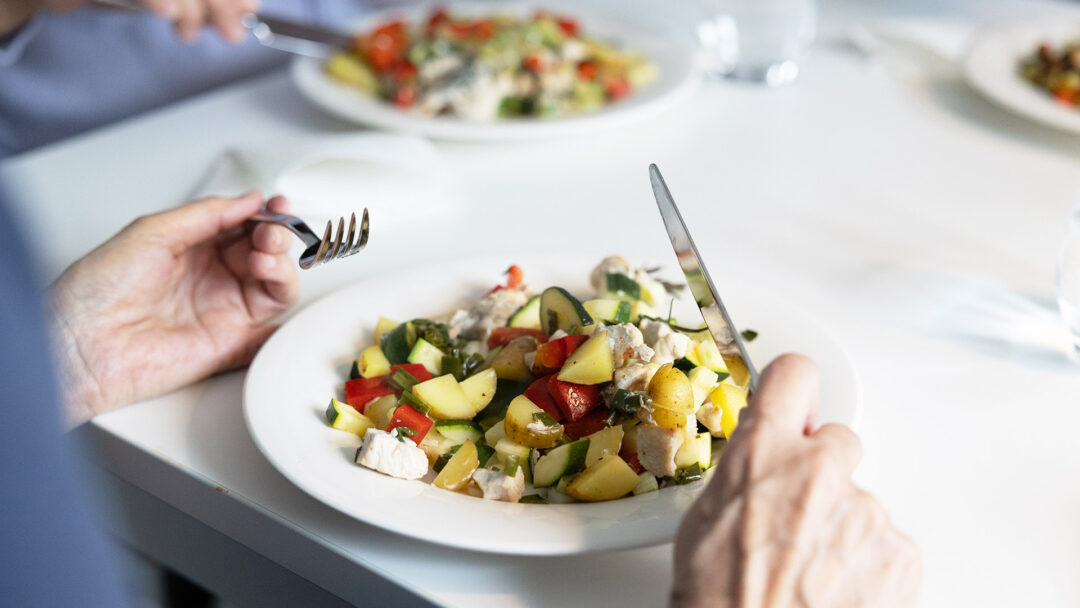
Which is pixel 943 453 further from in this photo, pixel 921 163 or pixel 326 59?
pixel 326 59

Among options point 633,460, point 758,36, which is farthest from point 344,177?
point 758,36

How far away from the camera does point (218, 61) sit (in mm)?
2334

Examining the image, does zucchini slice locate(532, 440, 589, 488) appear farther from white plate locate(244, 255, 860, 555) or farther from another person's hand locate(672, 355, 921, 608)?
another person's hand locate(672, 355, 921, 608)

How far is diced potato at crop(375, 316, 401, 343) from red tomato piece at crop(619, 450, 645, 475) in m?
0.29

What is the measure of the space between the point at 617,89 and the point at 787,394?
1.12 meters

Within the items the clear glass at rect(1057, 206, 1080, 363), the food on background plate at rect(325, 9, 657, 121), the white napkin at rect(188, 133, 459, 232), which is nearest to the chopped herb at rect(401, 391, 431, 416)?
the white napkin at rect(188, 133, 459, 232)

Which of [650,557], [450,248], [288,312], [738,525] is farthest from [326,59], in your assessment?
[738,525]

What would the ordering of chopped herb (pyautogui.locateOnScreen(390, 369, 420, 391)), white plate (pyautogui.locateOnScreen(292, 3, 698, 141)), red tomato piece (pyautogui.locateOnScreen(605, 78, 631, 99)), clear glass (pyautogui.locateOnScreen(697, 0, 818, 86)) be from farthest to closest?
clear glass (pyautogui.locateOnScreen(697, 0, 818, 86))
red tomato piece (pyautogui.locateOnScreen(605, 78, 631, 99))
white plate (pyautogui.locateOnScreen(292, 3, 698, 141))
chopped herb (pyautogui.locateOnScreen(390, 369, 420, 391))

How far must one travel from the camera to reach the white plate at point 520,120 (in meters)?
1.54

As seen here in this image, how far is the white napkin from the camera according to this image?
1354mm

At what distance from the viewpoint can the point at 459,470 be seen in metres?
0.81

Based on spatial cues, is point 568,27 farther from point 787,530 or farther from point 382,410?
point 787,530

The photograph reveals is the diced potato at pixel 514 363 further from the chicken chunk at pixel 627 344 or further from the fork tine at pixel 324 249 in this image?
the fork tine at pixel 324 249

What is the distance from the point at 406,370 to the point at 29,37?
1.61 metres
